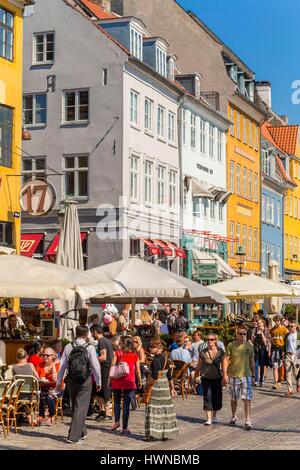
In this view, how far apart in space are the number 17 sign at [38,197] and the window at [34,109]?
38.6 feet

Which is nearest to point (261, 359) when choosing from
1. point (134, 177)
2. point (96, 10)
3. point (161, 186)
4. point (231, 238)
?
point (134, 177)

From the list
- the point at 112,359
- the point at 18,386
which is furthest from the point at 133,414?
the point at 18,386

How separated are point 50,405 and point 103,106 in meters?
25.4

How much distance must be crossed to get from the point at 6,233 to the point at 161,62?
56.2 ft

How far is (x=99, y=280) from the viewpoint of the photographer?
17578 millimetres

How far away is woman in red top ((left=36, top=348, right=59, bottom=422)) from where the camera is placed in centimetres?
1698

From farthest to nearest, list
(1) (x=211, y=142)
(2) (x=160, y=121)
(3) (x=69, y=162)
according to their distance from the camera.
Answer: (1) (x=211, y=142)
(2) (x=160, y=121)
(3) (x=69, y=162)

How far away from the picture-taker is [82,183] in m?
41.4

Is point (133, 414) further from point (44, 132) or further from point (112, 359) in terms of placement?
point (44, 132)

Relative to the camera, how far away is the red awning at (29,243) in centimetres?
4050

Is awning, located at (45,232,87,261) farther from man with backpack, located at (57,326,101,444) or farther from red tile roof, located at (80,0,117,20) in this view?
man with backpack, located at (57,326,101,444)

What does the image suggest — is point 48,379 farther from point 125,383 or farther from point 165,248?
point 165,248

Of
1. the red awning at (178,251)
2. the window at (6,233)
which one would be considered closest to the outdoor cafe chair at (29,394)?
the window at (6,233)

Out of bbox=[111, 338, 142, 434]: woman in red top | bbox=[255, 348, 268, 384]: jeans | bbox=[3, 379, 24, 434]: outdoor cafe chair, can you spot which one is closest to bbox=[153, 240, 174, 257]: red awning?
bbox=[255, 348, 268, 384]: jeans
